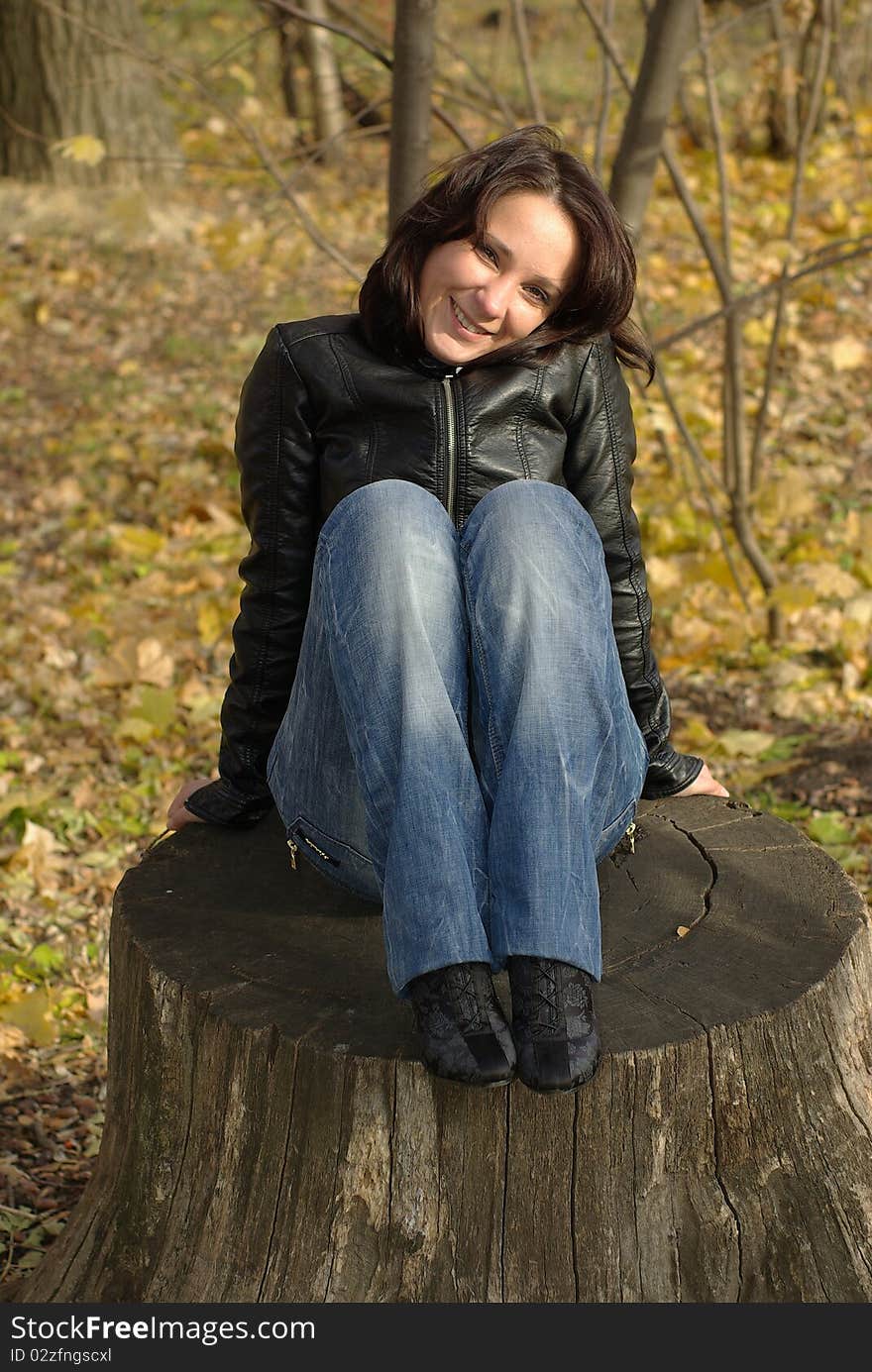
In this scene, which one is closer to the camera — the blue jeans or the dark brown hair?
the blue jeans

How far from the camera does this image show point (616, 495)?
2506mm

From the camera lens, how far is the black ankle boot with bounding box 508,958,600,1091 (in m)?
1.87

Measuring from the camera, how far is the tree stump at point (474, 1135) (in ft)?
6.34

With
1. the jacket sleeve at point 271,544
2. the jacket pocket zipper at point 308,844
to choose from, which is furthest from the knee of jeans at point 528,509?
the jacket pocket zipper at point 308,844

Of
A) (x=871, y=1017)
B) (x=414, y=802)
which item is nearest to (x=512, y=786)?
(x=414, y=802)

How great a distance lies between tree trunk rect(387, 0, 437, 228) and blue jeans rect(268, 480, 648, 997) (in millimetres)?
1678

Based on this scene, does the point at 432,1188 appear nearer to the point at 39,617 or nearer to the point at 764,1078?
the point at 764,1078

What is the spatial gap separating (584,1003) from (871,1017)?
56 centimetres

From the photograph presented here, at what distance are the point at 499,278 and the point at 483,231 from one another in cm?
8

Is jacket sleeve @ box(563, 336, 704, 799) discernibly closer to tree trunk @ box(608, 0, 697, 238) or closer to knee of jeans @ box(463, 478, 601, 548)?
knee of jeans @ box(463, 478, 601, 548)

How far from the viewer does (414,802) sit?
199 centimetres

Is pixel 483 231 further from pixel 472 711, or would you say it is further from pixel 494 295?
pixel 472 711

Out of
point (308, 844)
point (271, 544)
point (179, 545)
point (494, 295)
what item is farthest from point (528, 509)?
point (179, 545)

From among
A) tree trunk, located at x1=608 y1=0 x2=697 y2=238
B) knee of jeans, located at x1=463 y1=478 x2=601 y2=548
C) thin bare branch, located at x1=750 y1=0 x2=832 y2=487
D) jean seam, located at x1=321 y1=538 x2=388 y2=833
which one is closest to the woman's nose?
knee of jeans, located at x1=463 y1=478 x2=601 y2=548
